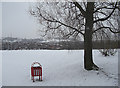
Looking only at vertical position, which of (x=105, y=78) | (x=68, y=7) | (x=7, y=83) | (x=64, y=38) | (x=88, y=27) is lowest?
(x=7, y=83)

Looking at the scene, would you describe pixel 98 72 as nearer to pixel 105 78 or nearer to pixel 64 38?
pixel 105 78

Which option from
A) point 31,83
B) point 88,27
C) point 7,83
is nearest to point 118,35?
point 88,27

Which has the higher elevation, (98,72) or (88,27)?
(88,27)

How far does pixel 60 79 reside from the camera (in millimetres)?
7281

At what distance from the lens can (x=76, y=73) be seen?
7977 mm

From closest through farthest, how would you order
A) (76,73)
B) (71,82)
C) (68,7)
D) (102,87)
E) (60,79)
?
(102,87) → (71,82) → (60,79) → (76,73) → (68,7)

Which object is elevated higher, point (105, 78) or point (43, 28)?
point (43, 28)

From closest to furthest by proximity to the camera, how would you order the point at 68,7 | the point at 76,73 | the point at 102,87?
the point at 102,87, the point at 76,73, the point at 68,7

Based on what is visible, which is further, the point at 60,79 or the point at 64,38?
the point at 64,38

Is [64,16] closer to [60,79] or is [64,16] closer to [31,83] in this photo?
[60,79]

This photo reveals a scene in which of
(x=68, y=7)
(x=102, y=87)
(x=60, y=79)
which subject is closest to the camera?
(x=102, y=87)

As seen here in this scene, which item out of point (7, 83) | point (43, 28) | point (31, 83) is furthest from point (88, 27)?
point (7, 83)

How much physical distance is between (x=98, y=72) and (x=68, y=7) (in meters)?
5.19

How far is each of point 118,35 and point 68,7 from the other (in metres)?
4.59
